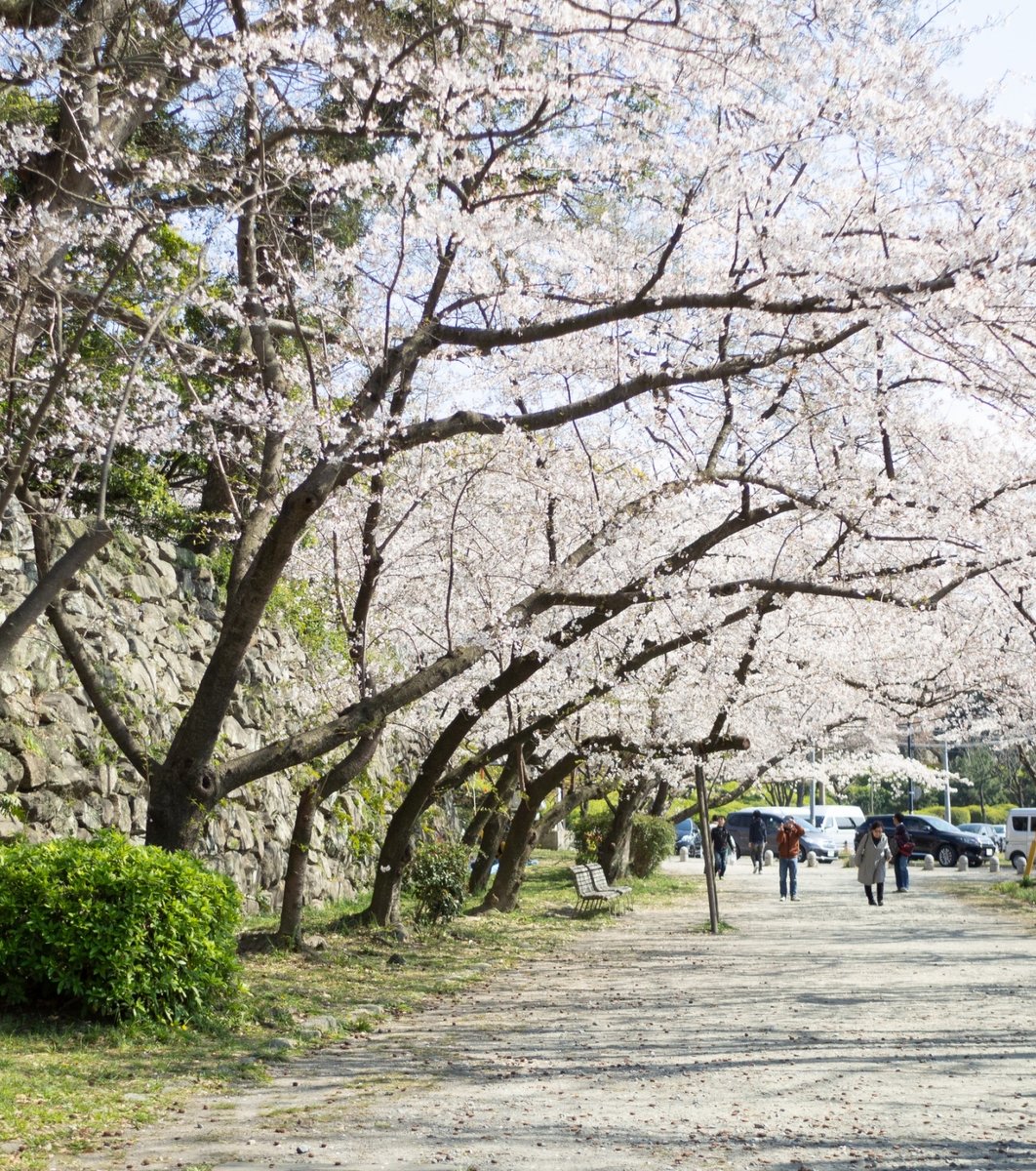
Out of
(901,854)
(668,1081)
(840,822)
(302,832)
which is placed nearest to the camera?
(668,1081)

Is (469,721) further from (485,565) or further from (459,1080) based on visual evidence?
(459,1080)

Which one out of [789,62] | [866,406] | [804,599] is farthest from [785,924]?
[789,62]

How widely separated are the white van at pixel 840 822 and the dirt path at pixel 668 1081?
107 ft

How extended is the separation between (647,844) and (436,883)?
46.6ft

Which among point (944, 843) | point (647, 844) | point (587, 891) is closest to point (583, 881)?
point (587, 891)

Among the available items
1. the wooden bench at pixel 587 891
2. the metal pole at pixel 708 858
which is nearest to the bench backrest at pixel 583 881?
the wooden bench at pixel 587 891

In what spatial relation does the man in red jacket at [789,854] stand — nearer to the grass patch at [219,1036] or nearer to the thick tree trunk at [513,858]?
the thick tree trunk at [513,858]

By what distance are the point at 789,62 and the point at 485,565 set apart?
24.7 feet

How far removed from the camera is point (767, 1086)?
6.46 meters

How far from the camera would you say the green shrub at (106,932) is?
7.11m

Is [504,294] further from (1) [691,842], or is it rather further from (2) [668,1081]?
(1) [691,842]

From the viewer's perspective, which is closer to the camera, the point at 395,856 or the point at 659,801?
the point at 395,856

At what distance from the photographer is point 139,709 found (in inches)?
504

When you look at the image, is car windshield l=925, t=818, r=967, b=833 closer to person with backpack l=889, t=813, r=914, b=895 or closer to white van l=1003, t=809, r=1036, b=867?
white van l=1003, t=809, r=1036, b=867
